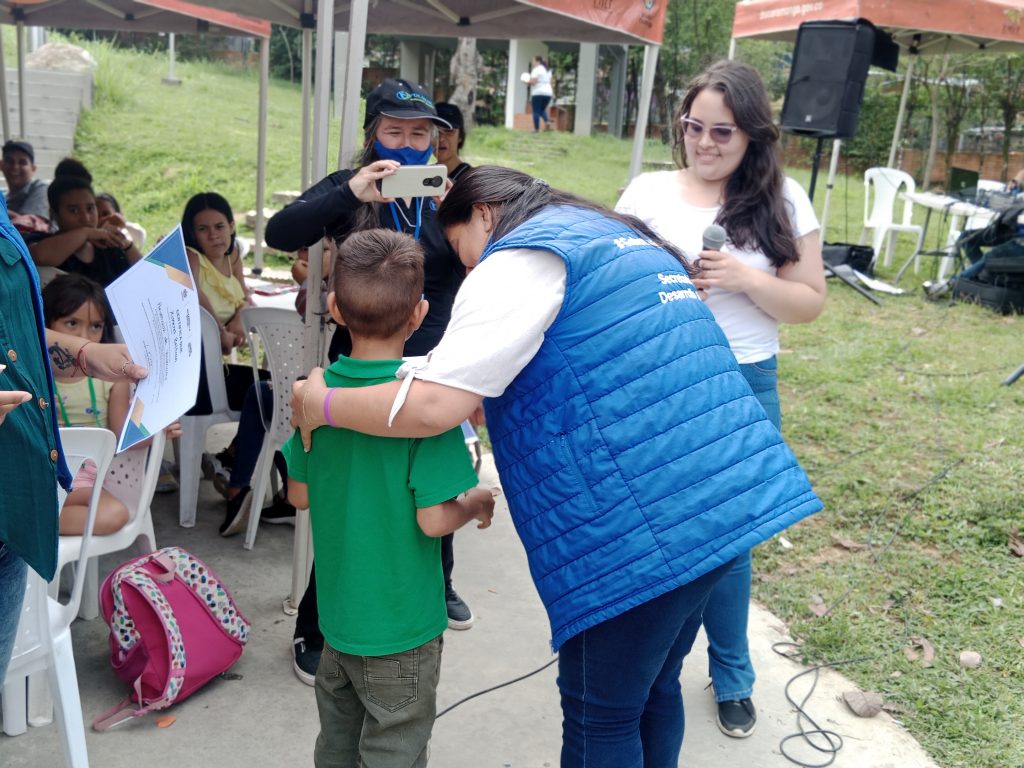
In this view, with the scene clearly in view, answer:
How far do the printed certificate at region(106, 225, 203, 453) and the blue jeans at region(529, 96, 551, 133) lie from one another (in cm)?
1846

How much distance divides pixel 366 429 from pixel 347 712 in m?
0.75

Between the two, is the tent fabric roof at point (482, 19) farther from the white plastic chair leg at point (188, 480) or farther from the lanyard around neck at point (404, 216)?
the white plastic chair leg at point (188, 480)

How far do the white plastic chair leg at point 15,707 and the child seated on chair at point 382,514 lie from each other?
41.3 inches

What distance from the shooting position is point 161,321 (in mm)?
2158

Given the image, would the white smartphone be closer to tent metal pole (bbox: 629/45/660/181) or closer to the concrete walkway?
the concrete walkway

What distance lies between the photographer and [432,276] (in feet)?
8.98

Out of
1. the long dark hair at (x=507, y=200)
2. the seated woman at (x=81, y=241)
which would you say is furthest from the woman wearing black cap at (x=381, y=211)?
the seated woman at (x=81, y=241)

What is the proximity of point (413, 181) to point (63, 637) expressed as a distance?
1438mm

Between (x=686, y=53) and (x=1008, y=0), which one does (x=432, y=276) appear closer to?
(x=1008, y=0)

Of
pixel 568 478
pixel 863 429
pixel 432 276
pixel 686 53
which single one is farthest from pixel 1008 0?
pixel 686 53

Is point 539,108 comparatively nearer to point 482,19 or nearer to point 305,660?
point 482,19

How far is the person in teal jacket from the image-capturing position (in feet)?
5.10

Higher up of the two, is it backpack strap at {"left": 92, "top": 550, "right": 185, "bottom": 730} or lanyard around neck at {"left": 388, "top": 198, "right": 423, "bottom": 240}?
lanyard around neck at {"left": 388, "top": 198, "right": 423, "bottom": 240}

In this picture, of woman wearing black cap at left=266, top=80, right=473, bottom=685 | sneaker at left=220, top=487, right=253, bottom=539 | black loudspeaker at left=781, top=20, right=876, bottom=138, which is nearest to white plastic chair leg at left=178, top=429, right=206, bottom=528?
sneaker at left=220, top=487, right=253, bottom=539
